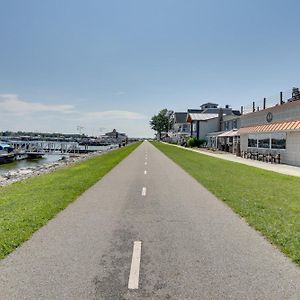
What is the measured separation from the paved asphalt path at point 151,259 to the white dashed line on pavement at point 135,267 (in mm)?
60

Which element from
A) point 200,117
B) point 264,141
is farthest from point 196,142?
point 264,141

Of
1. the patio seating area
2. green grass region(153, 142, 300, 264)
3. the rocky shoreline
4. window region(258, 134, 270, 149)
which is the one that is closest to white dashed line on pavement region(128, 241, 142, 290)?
green grass region(153, 142, 300, 264)

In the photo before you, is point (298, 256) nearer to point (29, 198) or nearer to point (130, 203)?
point (130, 203)

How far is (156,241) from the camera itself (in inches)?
264

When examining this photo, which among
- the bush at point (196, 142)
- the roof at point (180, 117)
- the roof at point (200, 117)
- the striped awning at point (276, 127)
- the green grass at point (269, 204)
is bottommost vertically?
the green grass at point (269, 204)

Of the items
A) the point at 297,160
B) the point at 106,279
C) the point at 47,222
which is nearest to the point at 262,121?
the point at 297,160

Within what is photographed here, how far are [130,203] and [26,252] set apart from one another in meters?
5.16

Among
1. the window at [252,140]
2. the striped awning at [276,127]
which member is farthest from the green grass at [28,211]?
the window at [252,140]

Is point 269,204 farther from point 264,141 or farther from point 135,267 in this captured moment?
point 264,141

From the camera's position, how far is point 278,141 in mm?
29344

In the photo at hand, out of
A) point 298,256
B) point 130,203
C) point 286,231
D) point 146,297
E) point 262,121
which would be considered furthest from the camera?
point 262,121

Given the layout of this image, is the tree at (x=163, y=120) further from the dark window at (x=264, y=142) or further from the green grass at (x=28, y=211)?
the green grass at (x=28, y=211)

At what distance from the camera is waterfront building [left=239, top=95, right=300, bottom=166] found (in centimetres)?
2620

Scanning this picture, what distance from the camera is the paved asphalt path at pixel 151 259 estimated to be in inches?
175
